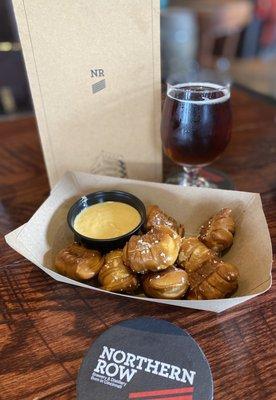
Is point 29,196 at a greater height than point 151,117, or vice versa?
point 151,117

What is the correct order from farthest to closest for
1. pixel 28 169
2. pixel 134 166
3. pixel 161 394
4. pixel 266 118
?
pixel 266 118, pixel 28 169, pixel 134 166, pixel 161 394

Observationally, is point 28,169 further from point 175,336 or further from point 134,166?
point 175,336

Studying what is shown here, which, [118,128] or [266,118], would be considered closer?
[118,128]

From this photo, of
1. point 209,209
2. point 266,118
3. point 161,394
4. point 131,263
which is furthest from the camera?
point 266,118

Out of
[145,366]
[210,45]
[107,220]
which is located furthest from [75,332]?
[210,45]

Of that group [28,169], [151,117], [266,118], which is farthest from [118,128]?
[266,118]

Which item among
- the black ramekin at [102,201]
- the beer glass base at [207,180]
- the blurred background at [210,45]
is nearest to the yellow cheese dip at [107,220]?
the black ramekin at [102,201]

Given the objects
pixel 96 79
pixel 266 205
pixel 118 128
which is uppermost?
pixel 96 79
